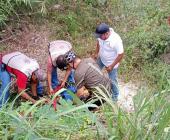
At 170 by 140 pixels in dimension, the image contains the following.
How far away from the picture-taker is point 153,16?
25.6 ft

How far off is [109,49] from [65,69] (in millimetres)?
669

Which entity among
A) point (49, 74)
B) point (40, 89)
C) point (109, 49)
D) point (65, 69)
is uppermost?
point (109, 49)

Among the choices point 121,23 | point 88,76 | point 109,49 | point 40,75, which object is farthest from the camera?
point 121,23

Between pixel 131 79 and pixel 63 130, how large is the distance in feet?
13.8

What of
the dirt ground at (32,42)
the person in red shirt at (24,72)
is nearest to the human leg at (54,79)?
the person in red shirt at (24,72)

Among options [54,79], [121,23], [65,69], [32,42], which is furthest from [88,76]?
[121,23]

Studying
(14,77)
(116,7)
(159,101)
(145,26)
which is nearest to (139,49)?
(145,26)

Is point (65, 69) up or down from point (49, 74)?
up

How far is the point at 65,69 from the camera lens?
5344 mm

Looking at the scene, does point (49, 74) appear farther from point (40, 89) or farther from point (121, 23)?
point (121, 23)

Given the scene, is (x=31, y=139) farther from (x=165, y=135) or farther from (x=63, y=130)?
(x=165, y=135)

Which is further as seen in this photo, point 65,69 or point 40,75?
point 65,69

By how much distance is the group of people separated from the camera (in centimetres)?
506

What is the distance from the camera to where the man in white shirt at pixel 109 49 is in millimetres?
5430
